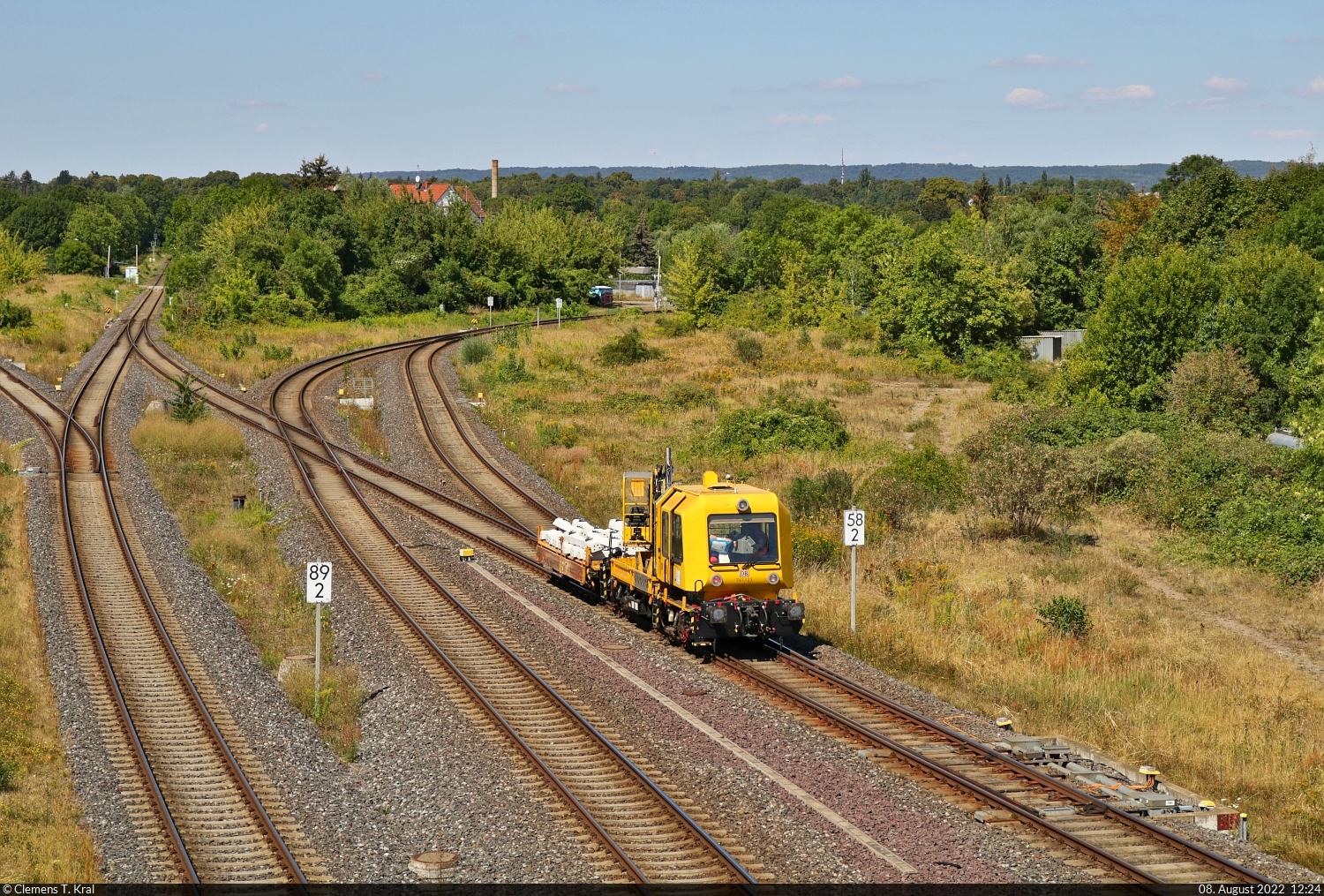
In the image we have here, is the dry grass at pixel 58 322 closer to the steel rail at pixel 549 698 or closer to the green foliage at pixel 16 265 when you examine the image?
the green foliage at pixel 16 265

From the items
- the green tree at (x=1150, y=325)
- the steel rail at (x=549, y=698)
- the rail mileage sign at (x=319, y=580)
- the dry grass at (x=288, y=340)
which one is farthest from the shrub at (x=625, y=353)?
the rail mileage sign at (x=319, y=580)

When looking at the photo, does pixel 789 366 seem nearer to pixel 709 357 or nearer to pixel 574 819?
pixel 709 357

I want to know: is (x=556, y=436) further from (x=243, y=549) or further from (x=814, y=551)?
(x=814, y=551)

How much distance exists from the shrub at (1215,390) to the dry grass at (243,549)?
103ft

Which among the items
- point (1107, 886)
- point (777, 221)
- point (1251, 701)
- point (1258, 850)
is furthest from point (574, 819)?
point (777, 221)

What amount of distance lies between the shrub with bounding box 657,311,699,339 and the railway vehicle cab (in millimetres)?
53731

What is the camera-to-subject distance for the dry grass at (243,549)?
723 inches

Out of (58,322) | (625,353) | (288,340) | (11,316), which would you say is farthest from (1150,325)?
(11,316)

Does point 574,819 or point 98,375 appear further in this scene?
point 98,375

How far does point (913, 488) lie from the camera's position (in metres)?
32.8

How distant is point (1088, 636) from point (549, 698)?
10315mm

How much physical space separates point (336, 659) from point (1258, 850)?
1418 centimetres

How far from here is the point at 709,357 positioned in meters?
63.5

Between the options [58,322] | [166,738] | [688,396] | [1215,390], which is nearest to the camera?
[166,738]
